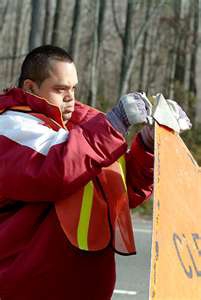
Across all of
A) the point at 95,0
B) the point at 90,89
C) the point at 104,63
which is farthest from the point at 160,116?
the point at 104,63

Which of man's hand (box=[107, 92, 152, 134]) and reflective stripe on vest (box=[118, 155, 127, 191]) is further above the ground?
man's hand (box=[107, 92, 152, 134])

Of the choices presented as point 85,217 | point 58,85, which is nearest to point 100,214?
point 85,217

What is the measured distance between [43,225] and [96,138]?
0.92 feet

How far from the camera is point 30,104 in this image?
210 cm

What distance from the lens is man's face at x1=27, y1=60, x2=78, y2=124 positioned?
2.14m

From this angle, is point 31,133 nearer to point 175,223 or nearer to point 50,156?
point 50,156

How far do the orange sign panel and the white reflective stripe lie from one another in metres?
0.28

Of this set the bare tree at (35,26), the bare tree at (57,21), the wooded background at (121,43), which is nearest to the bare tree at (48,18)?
the wooded background at (121,43)

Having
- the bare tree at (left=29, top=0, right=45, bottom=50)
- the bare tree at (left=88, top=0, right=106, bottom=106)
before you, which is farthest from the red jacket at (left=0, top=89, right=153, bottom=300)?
the bare tree at (left=88, top=0, right=106, bottom=106)

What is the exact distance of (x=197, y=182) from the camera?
2.10 metres

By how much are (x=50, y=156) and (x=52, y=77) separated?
0.28 m

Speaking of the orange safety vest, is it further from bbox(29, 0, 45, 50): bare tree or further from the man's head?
bbox(29, 0, 45, 50): bare tree

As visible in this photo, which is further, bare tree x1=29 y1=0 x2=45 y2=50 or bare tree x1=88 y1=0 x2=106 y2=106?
bare tree x1=88 y1=0 x2=106 y2=106

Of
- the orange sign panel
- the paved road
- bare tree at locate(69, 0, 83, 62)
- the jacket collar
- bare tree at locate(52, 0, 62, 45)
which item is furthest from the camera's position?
bare tree at locate(52, 0, 62, 45)
